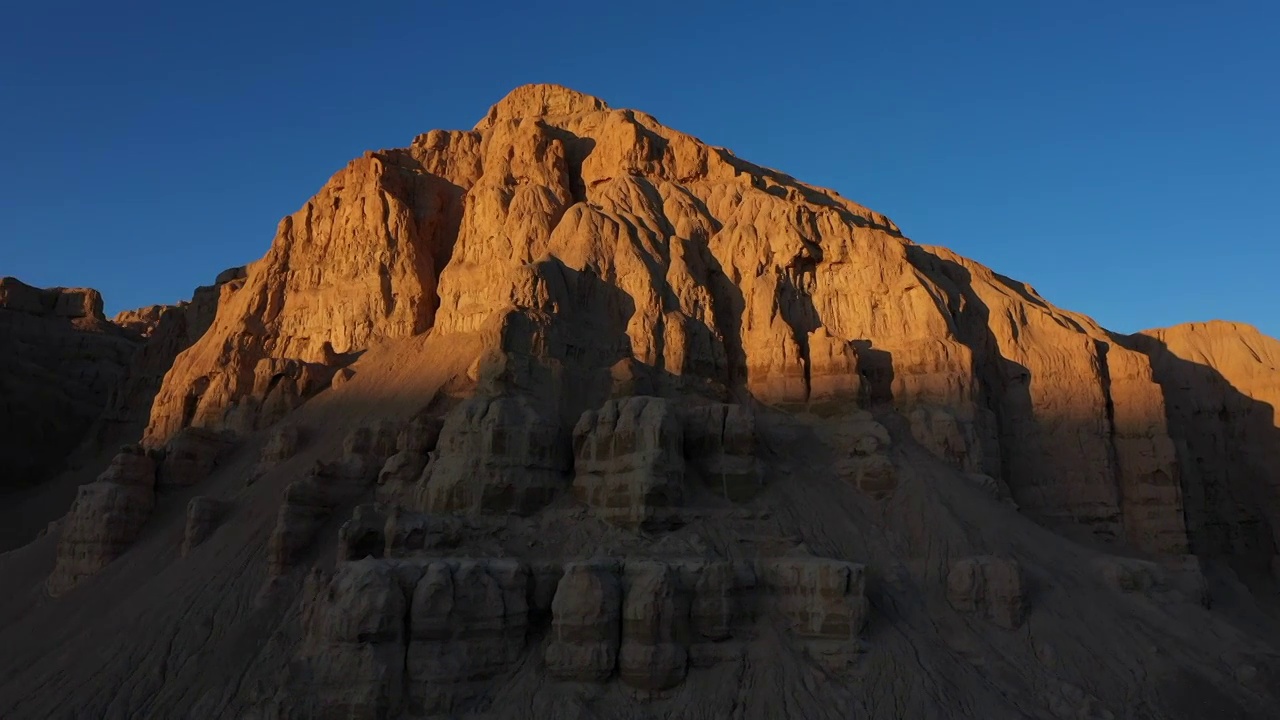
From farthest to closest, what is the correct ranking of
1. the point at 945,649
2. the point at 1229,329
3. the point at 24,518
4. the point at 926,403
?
the point at 1229,329, the point at 24,518, the point at 926,403, the point at 945,649

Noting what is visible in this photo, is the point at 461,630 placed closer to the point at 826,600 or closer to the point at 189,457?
the point at 826,600

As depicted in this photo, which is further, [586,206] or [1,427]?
[1,427]

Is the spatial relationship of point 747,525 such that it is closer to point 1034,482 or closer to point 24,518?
point 1034,482

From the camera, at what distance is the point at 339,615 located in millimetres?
20766

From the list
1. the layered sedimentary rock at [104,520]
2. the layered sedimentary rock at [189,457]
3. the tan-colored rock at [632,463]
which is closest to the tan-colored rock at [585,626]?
the tan-colored rock at [632,463]

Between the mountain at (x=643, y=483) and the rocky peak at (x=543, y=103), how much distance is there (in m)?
4.02

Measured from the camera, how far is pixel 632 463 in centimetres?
2622

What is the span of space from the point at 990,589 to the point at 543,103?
39887mm

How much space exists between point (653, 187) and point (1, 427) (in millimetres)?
42568

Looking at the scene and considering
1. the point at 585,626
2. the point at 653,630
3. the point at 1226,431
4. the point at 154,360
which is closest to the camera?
the point at 585,626

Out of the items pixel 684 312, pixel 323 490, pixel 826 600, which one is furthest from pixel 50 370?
pixel 826 600

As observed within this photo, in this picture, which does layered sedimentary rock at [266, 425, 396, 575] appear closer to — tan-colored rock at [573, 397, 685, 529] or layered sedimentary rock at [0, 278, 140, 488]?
tan-colored rock at [573, 397, 685, 529]

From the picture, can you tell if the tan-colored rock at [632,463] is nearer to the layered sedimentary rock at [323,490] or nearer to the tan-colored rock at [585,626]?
the tan-colored rock at [585,626]

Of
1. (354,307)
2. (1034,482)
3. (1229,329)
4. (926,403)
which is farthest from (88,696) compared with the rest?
(1229,329)
